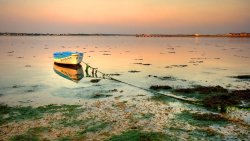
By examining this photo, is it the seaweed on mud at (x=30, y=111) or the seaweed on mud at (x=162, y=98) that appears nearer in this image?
the seaweed on mud at (x=30, y=111)

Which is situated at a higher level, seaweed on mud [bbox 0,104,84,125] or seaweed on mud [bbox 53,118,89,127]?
seaweed on mud [bbox 53,118,89,127]

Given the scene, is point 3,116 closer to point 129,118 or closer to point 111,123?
point 111,123

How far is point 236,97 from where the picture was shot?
14.1 metres

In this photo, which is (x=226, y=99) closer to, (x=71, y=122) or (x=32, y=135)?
(x=71, y=122)

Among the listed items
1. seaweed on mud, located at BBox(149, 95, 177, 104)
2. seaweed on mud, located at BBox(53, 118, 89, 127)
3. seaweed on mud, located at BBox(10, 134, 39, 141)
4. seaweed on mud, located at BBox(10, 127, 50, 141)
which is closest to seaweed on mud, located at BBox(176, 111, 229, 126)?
seaweed on mud, located at BBox(149, 95, 177, 104)

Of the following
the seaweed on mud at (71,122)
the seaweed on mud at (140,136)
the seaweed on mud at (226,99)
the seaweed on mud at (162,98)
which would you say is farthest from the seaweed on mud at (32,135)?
the seaweed on mud at (226,99)

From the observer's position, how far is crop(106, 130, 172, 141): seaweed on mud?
337 inches

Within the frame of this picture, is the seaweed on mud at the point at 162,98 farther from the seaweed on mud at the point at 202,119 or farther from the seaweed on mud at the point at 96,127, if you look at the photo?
the seaweed on mud at the point at 96,127

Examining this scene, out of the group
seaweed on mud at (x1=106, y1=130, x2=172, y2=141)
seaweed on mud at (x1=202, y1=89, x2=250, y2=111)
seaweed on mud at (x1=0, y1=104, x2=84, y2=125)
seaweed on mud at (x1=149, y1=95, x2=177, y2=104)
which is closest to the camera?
seaweed on mud at (x1=106, y1=130, x2=172, y2=141)

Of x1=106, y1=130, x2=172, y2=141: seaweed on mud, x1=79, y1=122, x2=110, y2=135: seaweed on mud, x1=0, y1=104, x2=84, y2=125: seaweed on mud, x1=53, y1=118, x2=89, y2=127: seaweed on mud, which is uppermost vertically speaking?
x1=106, y1=130, x2=172, y2=141: seaweed on mud

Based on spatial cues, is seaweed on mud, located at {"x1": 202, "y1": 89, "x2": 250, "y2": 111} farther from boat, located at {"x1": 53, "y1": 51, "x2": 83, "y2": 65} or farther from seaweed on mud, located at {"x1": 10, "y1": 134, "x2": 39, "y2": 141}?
boat, located at {"x1": 53, "y1": 51, "x2": 83, "y2": 65}

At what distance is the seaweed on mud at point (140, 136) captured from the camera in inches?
337

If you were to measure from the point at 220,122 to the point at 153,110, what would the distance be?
3065 mm

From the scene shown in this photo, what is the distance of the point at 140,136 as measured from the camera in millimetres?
8766
